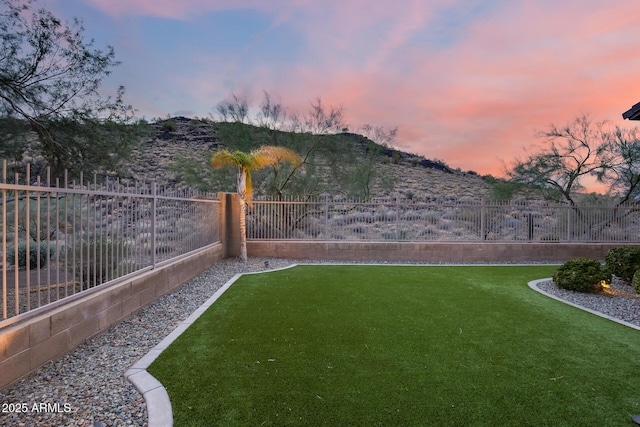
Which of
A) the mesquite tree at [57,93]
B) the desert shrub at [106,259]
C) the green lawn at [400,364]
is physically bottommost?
the green lawn at [400,364]

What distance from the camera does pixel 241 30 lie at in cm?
1125

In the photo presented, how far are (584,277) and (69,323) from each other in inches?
374

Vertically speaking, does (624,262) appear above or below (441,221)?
below

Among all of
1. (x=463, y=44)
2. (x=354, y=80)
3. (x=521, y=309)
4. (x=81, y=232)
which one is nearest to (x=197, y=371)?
(x=81, y=232)

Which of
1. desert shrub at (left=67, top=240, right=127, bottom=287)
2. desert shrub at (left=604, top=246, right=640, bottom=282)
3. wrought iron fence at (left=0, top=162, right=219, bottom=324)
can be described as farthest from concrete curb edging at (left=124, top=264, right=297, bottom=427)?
desert shrub at (left=604, top=246, right=640, bottom=282)

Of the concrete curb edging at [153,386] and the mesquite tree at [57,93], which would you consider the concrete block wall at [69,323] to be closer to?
the concrete curb edging at [153,386]

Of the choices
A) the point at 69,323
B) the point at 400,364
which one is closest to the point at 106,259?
the point at 69,323

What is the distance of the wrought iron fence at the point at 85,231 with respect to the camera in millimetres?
3574

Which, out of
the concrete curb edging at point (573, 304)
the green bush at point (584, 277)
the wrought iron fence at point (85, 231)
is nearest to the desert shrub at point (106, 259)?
the wrought iron fence at point (85, 231)

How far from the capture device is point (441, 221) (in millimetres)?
13164

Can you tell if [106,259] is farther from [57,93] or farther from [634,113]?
[634,113]

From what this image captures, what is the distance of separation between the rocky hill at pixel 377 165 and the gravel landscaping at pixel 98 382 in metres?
14.4

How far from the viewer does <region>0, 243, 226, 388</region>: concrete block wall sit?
3.12 m

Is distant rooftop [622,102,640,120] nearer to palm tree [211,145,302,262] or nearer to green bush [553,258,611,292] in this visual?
green bush [553,258,611,292]
